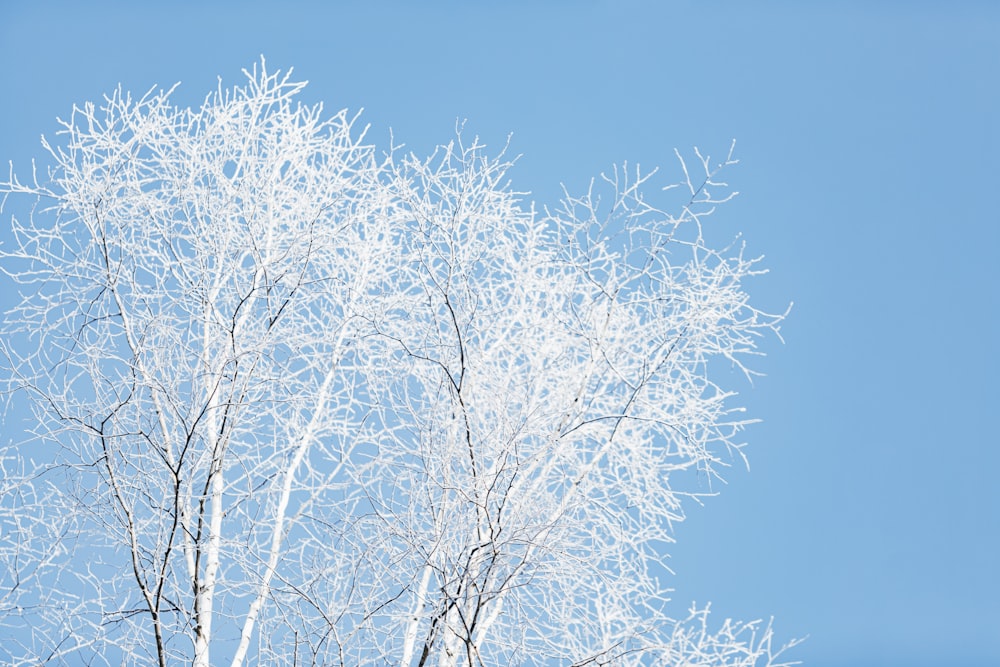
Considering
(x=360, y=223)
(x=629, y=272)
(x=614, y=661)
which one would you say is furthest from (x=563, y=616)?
(x=360, y=223)

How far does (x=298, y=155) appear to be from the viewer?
5410 millimetres

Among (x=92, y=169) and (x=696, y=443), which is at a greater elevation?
(x=92, y=169)

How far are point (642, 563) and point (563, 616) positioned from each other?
38 cm

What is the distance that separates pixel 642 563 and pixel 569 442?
0.54 m

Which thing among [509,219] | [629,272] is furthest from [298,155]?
[629,272]

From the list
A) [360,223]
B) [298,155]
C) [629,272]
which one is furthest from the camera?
[360,223]

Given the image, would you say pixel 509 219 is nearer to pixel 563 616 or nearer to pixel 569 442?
pixel 569 442

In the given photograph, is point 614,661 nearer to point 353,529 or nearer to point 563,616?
point 563,616

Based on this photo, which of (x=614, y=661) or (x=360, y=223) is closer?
(x=614, y=661)

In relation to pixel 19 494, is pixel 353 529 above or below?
below

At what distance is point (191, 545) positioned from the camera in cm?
489

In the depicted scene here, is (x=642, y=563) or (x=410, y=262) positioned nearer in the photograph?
(x=642, y=563)

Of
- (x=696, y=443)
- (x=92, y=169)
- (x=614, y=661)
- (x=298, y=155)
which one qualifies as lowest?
(x=614, y=661)

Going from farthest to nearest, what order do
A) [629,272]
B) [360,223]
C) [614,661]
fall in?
[360,223], [629,272], [614,661]
